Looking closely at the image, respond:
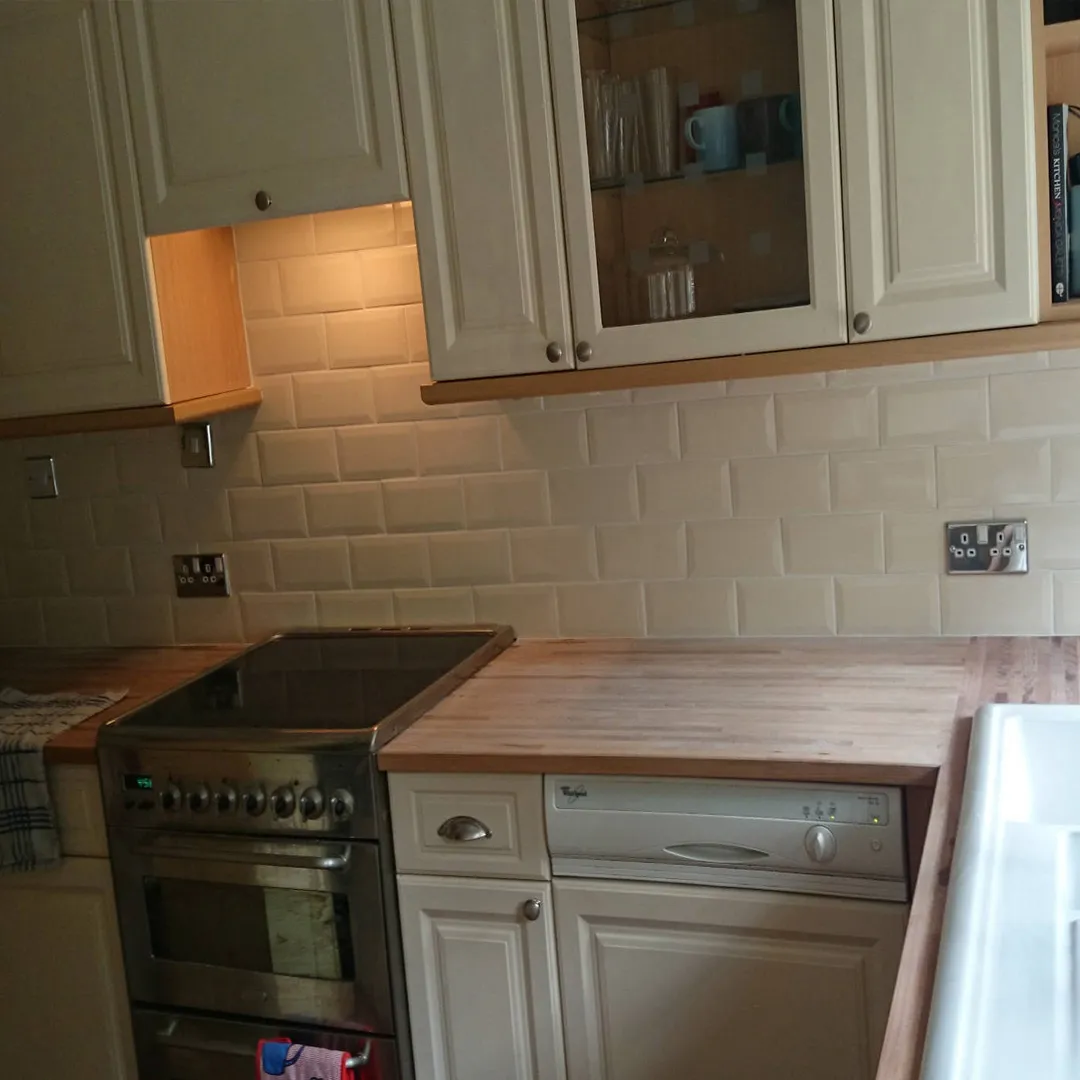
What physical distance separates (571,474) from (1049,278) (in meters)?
0.95

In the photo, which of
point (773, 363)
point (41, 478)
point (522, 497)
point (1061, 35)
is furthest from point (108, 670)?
point (1061, 35)

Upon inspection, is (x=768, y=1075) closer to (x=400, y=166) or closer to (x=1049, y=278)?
(x=1049, y=278)

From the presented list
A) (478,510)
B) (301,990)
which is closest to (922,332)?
(478,510)

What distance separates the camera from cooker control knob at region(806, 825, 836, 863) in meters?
1.67

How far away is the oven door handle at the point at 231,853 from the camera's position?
194cm

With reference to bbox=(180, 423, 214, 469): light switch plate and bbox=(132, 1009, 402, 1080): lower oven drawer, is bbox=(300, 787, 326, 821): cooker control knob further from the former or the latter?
bbox=(180, 423, 214, 469): light switch plate

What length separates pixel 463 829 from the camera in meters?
1.89

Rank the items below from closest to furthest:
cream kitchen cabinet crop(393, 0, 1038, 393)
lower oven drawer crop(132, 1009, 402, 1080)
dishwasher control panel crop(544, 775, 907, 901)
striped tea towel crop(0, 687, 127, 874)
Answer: dishwasher control panel crop(544, 775, 907, 901), cream kitchen cabinet crop(393, 0, 1038, 393), lower oven drawer crop(132, 1009, 402, 1080), striped tea towel crop(0, 687, 127, 874)

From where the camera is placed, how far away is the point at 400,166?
2059mm

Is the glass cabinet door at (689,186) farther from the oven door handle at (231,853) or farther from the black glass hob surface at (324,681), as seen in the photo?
the oven door handle at (231,853)

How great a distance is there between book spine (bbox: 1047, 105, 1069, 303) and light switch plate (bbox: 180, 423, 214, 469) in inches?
66.7

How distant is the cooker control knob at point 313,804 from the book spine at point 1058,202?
1.37 metres

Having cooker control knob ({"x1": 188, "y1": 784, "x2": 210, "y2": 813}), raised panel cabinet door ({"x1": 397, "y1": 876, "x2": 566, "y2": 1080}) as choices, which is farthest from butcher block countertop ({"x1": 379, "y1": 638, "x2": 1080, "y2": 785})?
cooker control knob ({"x1": 188, "y1": 784, "x2": 210, "y2": 813})

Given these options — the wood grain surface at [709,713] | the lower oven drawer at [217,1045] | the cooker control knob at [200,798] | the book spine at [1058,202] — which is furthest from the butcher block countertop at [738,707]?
the book spine at [1058,202]
